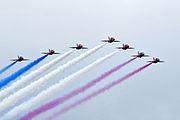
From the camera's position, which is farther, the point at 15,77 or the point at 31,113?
the point at 15,77

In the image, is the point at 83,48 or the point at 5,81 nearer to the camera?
the point at 5,81

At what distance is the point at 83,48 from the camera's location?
156 m

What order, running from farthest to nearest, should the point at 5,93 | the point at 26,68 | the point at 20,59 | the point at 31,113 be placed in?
the point at 20,59, the point at 26,68, the point at 5,93, the point at 31,113

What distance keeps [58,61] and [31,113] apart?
1104 inches

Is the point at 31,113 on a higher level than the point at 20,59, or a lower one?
lower

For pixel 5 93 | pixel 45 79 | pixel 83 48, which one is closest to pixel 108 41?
pixel 83 48

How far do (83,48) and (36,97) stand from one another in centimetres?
2899

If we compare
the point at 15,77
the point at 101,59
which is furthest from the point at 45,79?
the point at 101,59

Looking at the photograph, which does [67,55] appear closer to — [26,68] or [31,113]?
[26,68]

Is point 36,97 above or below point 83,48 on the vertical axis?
below

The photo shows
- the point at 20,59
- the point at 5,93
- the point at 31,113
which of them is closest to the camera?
the point at 31,113

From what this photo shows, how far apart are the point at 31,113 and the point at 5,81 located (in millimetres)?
17994

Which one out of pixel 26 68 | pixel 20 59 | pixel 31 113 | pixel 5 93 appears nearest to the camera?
pixel 31 113

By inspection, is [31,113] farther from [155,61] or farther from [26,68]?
[155,61]
